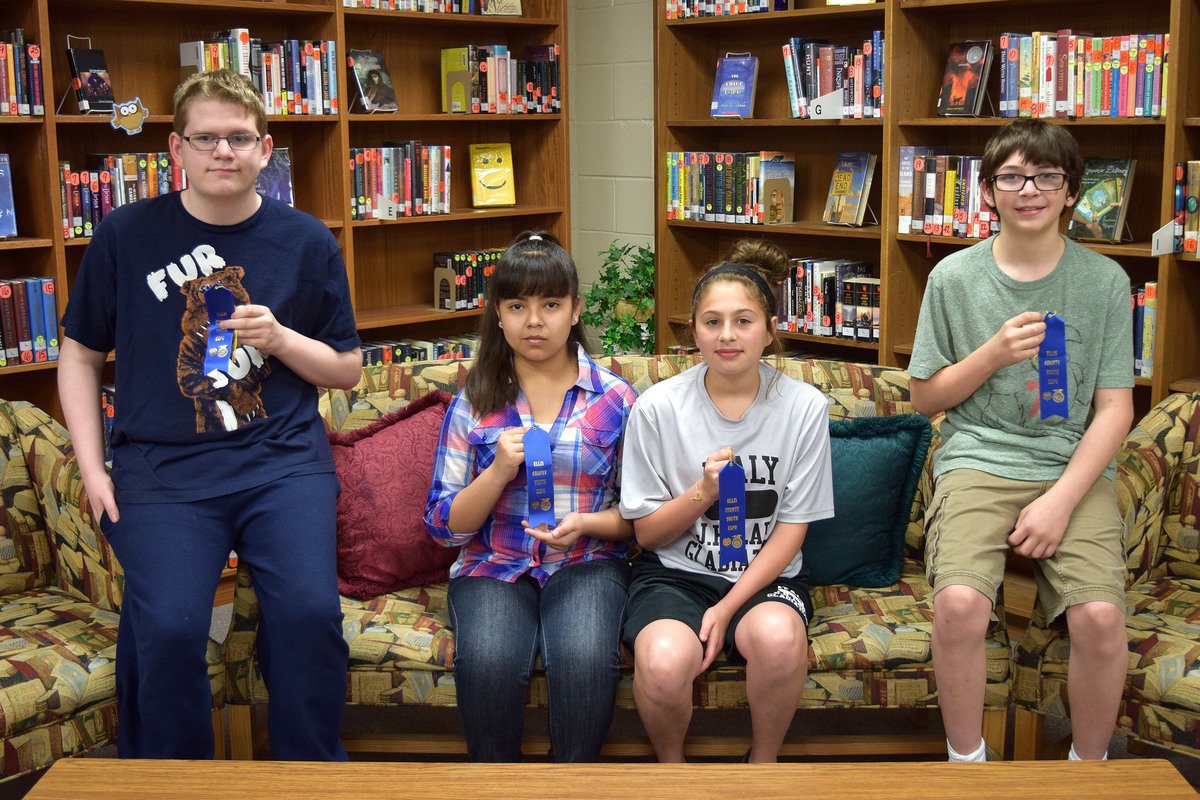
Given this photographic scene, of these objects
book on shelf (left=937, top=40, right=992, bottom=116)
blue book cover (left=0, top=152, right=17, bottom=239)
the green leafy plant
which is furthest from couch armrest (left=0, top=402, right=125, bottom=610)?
book on shelf (left=937, top=40, right=992, bottom=116)

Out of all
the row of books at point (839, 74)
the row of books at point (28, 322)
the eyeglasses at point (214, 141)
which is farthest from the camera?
the row of books at point (839, 74)

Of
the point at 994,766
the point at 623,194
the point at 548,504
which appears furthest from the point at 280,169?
the point at 994,766

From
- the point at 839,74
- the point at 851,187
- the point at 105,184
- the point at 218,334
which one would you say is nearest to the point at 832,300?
the point at 851,187

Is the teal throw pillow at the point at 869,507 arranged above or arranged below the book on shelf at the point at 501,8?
below

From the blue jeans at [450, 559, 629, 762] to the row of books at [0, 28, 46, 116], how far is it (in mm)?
2039

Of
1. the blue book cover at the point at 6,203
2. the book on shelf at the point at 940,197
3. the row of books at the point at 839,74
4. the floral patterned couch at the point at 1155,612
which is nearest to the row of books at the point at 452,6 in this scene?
the row of books at the point at 839,74

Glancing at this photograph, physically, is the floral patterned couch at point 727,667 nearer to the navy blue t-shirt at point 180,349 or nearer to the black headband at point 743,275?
the navy blue t-shirt at point 180,349

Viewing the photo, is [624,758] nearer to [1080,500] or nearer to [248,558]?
[248,558]

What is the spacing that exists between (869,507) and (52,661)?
150cm

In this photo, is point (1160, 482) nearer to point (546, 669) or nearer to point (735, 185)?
point (546, 669)

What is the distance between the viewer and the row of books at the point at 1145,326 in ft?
10.2

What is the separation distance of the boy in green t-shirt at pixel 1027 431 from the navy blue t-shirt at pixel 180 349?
1193 mm

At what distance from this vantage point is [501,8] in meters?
4.31

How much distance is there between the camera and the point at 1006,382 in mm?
2238
